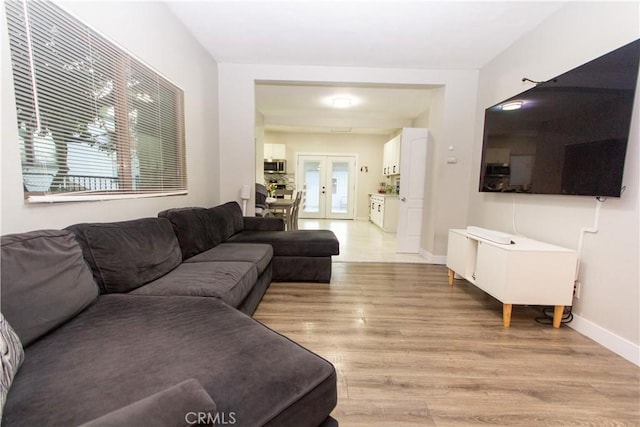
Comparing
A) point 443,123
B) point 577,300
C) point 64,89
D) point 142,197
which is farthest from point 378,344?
point 443,123

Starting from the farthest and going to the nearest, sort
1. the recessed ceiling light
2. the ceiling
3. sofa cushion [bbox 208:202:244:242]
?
1. sofa cushion [bbox 208:202:244:242]
2. the recessed ceiling light
3. the ceiling

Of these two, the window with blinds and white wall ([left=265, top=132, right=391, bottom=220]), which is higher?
white wall ([left=265, top=132, right=391, bottom=220])

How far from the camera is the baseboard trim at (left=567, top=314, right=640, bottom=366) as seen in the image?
172 centimetres

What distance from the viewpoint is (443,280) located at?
3180 mm

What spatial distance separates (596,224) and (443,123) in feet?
7.42

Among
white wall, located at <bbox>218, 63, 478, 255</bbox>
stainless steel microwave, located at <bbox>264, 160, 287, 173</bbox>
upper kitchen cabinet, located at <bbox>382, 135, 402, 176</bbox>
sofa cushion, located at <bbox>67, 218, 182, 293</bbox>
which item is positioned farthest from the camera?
stainless steel microwave, located at <bbox>264, 160, 287, 173</bbox>

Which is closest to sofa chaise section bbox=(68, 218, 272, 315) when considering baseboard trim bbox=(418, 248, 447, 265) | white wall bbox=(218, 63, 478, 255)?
white wall bbox=(218, 63, 478, 255)

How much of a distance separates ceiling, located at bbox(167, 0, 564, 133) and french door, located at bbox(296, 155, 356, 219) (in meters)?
4.79

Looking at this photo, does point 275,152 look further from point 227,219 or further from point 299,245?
point 299,245

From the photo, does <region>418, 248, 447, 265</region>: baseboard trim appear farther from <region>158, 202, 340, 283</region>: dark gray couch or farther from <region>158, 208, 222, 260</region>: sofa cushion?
<region>158, 208, 222, 260</region>: sofa cushion

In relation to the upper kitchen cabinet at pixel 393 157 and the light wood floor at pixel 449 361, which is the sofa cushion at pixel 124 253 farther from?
the upper kitchen cabinet at pixel 393 157

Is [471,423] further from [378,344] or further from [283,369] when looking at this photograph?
[283,369]

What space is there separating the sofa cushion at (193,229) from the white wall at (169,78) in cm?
30

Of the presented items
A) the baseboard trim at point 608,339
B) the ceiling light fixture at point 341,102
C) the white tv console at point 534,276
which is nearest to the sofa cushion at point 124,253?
the white tv console at point 534,276
